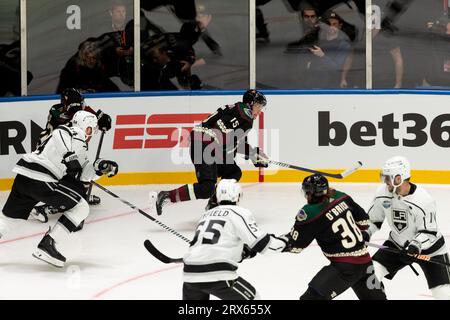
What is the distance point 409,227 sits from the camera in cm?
570

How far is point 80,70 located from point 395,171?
4.78m

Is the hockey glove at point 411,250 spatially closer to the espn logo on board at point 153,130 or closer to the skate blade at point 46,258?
the skate blade at point 46,258

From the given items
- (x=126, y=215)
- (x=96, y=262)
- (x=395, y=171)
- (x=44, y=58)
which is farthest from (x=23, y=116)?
(x=395, y=171)

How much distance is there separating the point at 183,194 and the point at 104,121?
3.59 ft

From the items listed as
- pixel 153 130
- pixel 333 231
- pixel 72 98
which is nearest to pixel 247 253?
pixel 333 231

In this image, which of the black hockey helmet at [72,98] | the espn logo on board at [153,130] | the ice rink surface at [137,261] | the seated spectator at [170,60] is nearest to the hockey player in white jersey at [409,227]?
the ice rink surface at [137,261]

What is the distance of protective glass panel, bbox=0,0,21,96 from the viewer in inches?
380

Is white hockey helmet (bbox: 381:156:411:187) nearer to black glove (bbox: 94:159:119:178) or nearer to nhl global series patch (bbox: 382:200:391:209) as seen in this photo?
nhl global series patch (bbox: 382:200:391:209)

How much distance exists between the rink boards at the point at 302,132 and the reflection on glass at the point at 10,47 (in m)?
0.69

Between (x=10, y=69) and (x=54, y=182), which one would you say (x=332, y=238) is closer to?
(x=54, y=182)

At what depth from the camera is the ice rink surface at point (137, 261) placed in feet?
21.1
